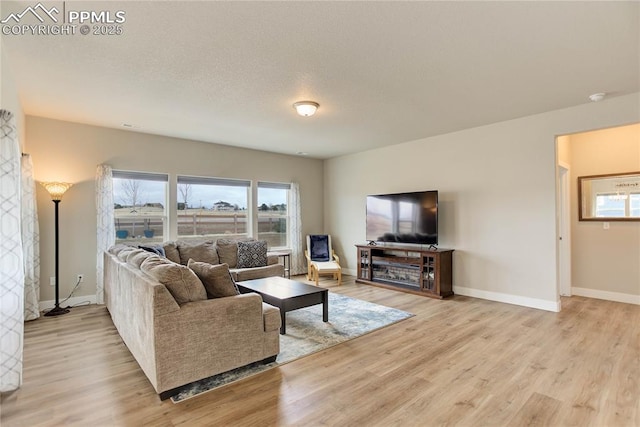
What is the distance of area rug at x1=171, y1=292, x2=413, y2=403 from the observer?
2533 mm

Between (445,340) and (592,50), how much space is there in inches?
116

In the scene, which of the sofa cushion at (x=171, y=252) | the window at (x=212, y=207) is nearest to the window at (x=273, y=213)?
the window at (x=212, y=207)

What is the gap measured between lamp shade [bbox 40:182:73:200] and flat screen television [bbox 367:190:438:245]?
16.0ft

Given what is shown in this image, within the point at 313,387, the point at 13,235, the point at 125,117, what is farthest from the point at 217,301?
the point at 125,117

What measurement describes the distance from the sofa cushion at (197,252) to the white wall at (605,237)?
19.2 feet

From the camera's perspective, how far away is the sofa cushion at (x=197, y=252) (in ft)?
16.5

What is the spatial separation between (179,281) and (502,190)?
4.56 metres

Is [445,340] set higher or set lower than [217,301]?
lower

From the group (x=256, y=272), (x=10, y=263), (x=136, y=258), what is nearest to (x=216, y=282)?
(x=136, y=258)

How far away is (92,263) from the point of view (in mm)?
4797

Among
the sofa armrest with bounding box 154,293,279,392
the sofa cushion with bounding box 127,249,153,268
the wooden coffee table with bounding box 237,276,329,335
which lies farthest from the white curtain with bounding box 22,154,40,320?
the sofa armrest with bounding box 154,293,279,392

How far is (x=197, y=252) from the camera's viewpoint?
512cm

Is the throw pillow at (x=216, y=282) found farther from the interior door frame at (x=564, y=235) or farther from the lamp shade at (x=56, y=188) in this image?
the interior door frame at (x=564, y=235)

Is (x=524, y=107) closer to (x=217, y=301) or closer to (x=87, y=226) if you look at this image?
(x=217, y=301)
